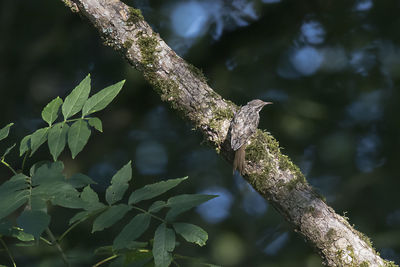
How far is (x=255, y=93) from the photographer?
4.59m

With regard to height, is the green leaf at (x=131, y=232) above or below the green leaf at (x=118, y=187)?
below

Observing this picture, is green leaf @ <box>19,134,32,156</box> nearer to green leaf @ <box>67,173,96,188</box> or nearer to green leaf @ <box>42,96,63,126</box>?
green leaf @ <box>42,96,63,126</box>

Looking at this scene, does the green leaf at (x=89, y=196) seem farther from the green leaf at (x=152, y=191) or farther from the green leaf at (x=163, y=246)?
the green leaf at (x=163, y=246)

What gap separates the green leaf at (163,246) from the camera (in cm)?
138

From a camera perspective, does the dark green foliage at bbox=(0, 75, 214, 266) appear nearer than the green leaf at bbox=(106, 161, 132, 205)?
Yes

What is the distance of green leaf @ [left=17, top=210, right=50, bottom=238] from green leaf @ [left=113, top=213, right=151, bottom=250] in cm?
22

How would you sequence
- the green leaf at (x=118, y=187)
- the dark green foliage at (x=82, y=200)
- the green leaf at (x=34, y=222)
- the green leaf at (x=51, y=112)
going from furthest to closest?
the green leaf at (x=51, y=112) < the green leaf at (x=118, y=187) < the dark green foliage at (x=82, y=200) < the green leaf at (x=34, y=222)

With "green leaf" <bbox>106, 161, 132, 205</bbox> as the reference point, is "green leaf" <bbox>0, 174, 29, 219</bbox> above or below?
above

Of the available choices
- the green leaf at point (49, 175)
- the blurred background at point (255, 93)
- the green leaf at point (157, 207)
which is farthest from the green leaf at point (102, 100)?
the blurred background at point (255, 93)

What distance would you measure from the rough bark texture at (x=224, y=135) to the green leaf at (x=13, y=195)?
0.86 m

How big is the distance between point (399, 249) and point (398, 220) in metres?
0.62

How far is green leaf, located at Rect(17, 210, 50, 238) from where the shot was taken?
1.22 m

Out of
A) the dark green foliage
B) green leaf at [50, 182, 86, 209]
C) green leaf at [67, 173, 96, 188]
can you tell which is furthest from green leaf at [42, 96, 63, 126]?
green leaf at [50, 182, 86, 209]

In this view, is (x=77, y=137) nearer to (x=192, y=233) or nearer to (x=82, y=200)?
(x=82, y=200)
